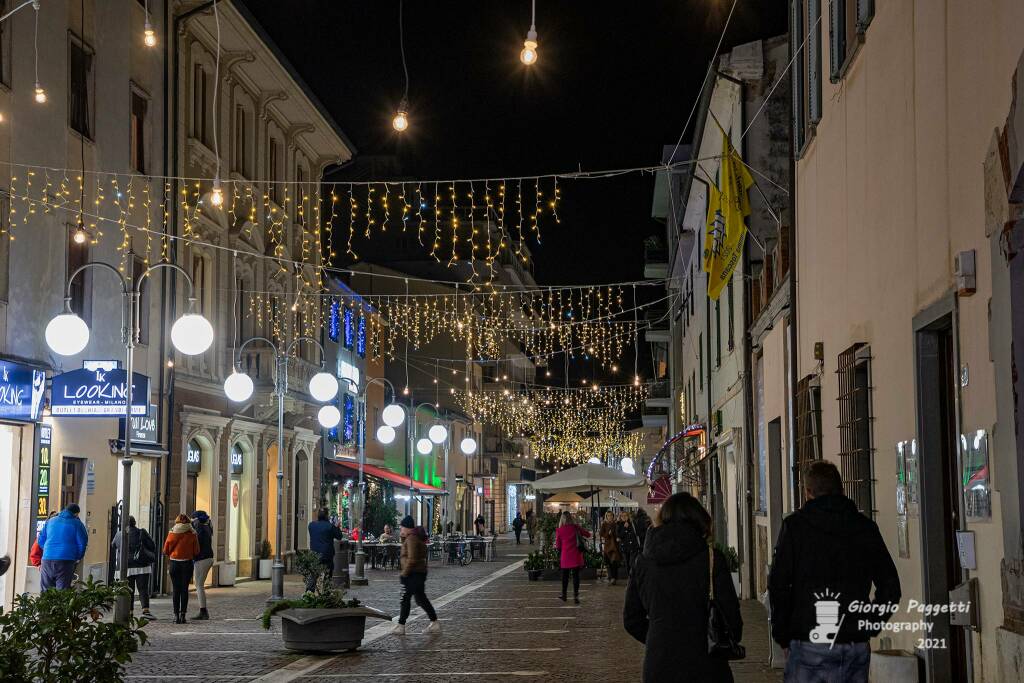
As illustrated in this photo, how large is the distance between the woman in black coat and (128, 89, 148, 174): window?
20.2 meters

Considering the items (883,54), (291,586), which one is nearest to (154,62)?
(291,586)

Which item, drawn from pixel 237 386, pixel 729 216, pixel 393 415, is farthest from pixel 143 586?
pixel 393 415

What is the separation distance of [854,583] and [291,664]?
9619 mm

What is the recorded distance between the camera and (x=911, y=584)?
10.6 meters

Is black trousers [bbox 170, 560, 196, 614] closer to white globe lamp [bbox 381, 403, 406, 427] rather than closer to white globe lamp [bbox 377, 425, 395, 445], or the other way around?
white globe lamp [bbox 381, 403, 406, 427]

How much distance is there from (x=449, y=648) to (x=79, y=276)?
10.7 meters

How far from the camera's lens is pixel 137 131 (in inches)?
1006

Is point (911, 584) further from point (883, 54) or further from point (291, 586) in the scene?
point (291, 586)

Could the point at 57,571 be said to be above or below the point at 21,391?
below

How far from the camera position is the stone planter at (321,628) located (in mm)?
15828

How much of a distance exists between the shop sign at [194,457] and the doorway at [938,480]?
68.5 ft

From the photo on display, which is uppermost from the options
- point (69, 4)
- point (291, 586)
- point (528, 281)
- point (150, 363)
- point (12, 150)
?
point (528, 281)

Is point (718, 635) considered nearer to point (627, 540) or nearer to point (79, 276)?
point (79, 276)

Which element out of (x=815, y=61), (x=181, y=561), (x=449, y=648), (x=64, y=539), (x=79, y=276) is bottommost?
(x=449, y=648)
